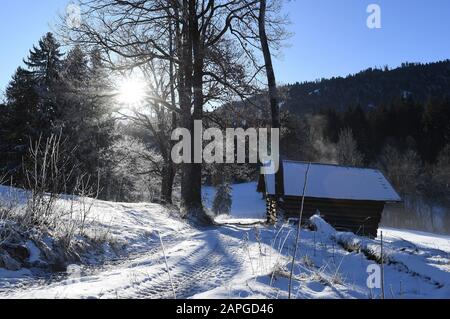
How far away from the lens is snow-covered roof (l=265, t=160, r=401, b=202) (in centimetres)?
1886

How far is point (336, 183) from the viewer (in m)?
20.1

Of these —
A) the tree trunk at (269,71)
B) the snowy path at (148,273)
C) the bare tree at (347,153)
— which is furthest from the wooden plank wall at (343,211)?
the bare tree at (347,153)

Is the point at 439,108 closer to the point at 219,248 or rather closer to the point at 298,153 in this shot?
the point at 298,153

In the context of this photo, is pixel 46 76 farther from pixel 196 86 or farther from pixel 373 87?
pixel 373 87

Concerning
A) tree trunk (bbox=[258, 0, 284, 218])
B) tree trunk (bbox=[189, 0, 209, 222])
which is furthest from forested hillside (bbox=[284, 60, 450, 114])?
tree trunk (bbox=[189, 0, 209, 222])

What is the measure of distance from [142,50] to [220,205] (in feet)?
111

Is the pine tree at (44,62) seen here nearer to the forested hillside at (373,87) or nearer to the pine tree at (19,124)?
the pine tree at (19,124)

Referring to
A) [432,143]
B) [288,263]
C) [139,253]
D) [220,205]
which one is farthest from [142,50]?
[432,143]

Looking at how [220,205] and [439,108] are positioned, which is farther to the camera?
[439,108]

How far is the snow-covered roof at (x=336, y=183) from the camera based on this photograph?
18859 millimetres

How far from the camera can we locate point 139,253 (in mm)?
5922

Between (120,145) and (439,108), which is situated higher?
(439,108)

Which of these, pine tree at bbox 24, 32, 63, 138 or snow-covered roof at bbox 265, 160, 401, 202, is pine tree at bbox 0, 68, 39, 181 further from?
snow-covered roof at bbox 265, 160, 401, 202
